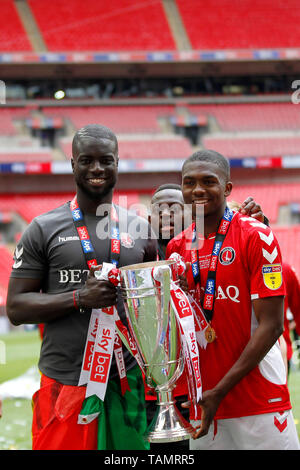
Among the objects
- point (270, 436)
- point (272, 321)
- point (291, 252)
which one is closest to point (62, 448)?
point (270, 436)

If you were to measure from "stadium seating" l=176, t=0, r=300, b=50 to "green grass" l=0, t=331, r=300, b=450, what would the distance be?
14.1 meters

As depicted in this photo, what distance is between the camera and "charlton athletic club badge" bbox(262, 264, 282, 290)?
192 cm

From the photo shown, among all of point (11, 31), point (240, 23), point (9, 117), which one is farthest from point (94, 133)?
point (240, 23)

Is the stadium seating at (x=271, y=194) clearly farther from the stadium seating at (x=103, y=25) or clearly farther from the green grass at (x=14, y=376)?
the green grass at (x=14, y=376)

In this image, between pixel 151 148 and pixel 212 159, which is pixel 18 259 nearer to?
pixel 212 159

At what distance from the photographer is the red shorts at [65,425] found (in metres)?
2.06

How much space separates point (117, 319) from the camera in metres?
2.07

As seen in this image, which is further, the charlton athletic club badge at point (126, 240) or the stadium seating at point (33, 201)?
the stadium seating at point (33, 201)

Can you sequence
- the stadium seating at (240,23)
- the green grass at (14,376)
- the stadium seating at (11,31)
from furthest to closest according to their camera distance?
the stadium seating at (240,23)
the stadium seating at (11,31)
the green grass at (14,376)

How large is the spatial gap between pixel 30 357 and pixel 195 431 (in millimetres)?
7793

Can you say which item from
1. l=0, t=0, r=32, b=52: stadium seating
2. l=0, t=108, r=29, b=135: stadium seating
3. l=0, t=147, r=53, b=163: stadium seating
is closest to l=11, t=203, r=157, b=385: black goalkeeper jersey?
l=0, t=147, r=53, b=163: stadium seating

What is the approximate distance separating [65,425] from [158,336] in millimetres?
510

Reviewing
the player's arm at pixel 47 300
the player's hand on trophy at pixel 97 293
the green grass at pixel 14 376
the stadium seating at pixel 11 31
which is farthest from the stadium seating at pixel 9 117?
the player's hand on trophy at pixel 97 293

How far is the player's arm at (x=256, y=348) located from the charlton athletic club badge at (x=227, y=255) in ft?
0.59
